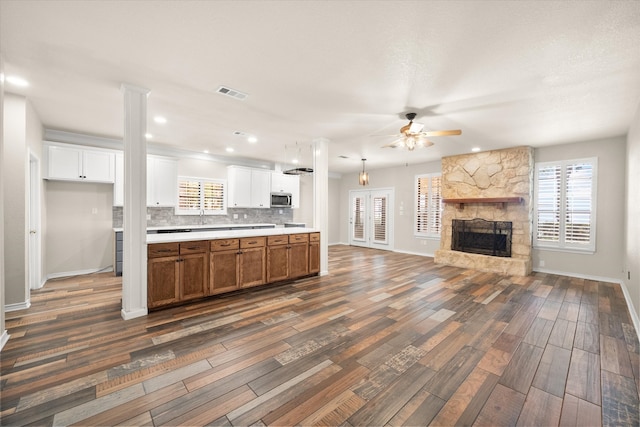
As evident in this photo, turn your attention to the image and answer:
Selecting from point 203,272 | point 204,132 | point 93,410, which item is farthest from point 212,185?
point 93,410

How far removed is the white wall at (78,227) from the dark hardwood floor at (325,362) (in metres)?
1.42

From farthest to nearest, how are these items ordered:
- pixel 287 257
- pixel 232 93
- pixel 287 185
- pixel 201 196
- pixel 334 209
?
1. pixel 334 209
2. pixel 287 185
3. pixel 201 196
4. pixel 287 257
5. pixel 232 93

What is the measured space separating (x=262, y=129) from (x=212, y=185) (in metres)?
2.89

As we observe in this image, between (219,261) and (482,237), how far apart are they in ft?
19.4

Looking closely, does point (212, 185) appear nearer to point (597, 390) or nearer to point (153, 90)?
point (153, 90)

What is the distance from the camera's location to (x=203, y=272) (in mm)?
3898

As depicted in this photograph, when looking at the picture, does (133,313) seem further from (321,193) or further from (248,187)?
(248,187)

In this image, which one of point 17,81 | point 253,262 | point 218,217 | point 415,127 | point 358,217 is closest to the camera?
point 17,81

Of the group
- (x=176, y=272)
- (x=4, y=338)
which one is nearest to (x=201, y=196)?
(x=176, y=272)

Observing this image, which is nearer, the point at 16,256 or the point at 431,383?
the point at 431,383

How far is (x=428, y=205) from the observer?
8039 millimetres

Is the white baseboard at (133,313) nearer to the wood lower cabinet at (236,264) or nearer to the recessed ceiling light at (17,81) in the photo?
the wood lower cabinet at (236,264)

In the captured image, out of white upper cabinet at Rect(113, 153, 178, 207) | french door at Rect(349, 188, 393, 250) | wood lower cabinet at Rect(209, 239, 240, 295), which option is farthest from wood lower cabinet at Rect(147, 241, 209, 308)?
french door at Rect(349, 188, 393, 250)

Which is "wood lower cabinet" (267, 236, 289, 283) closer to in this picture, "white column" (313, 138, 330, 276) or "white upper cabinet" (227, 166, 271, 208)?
"white column" (313, 138, 330, 276)
